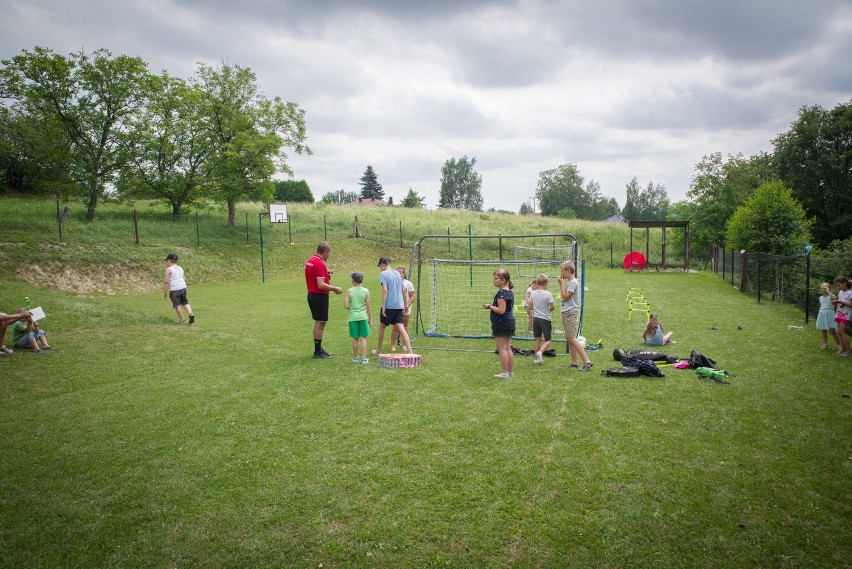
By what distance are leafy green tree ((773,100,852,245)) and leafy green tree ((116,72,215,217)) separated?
45629mm

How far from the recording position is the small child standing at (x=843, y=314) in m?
9.27

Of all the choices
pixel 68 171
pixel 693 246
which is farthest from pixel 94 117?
pixel 693 246

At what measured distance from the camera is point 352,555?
3641 mm

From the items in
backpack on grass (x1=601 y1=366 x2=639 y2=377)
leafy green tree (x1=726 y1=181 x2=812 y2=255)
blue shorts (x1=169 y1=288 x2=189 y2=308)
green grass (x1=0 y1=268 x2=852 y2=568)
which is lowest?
green grass (x1=0 y1=268 x2=852 y2=568)

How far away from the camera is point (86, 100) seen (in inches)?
1157

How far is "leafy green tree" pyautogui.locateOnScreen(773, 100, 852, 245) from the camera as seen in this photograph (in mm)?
→ 40375

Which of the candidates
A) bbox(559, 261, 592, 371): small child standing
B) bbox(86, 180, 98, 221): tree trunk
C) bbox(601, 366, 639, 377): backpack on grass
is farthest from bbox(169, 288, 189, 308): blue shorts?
bbox(86, 180, 98, 221): tree trunk

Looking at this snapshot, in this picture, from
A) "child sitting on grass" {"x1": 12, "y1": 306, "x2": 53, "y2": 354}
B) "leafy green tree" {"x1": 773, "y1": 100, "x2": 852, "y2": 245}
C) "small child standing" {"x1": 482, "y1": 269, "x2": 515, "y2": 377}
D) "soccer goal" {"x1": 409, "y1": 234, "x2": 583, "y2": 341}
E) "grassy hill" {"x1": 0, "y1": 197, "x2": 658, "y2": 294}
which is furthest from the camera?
"leafy green tree" {"x1": 773, "y1": 100, "x2": 852, "y2": 245}

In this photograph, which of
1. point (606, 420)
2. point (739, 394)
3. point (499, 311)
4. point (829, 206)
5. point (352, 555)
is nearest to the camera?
point (352, 555)

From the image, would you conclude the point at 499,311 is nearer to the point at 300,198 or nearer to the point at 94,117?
the point at 94,117

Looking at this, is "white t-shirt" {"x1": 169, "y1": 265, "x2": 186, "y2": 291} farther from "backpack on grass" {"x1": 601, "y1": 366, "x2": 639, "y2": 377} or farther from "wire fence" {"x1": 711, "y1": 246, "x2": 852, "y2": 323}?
"wire fence" {"x1": 711, "y1": 246, "x2": 852, "y2": 323}

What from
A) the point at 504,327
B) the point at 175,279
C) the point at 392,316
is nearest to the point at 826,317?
the point at 504,327

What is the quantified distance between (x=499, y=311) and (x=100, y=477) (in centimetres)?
534

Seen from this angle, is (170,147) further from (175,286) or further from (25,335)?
(25,335)
